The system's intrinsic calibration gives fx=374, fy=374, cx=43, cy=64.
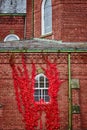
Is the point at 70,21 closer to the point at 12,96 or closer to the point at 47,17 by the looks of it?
the point at 47,17

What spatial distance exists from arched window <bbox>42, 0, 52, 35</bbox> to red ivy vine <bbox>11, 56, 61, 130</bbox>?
476 centimetres

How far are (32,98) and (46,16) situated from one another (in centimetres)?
732

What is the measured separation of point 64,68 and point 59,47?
1.36 m

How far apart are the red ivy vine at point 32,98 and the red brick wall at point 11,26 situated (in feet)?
32.2

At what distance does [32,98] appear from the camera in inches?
886

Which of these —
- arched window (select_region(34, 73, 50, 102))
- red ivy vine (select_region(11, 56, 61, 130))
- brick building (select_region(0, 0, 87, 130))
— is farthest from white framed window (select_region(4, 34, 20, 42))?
arched window (select_region(34, 73, 50, 102))

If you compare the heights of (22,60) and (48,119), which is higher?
(22,60)

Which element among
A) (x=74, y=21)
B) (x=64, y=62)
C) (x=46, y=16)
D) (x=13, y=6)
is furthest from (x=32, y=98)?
(x=13, y=6)

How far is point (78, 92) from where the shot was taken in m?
22.3

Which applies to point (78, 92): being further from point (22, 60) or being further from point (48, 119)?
point (22, 60)

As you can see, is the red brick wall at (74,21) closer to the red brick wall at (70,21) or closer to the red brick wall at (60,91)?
the red brick wall at (70,21)

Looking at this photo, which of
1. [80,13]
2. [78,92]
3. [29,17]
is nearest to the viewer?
[78,92]

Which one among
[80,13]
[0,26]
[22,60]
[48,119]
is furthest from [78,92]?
[0,26]

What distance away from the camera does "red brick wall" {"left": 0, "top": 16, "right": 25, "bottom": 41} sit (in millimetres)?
32219
